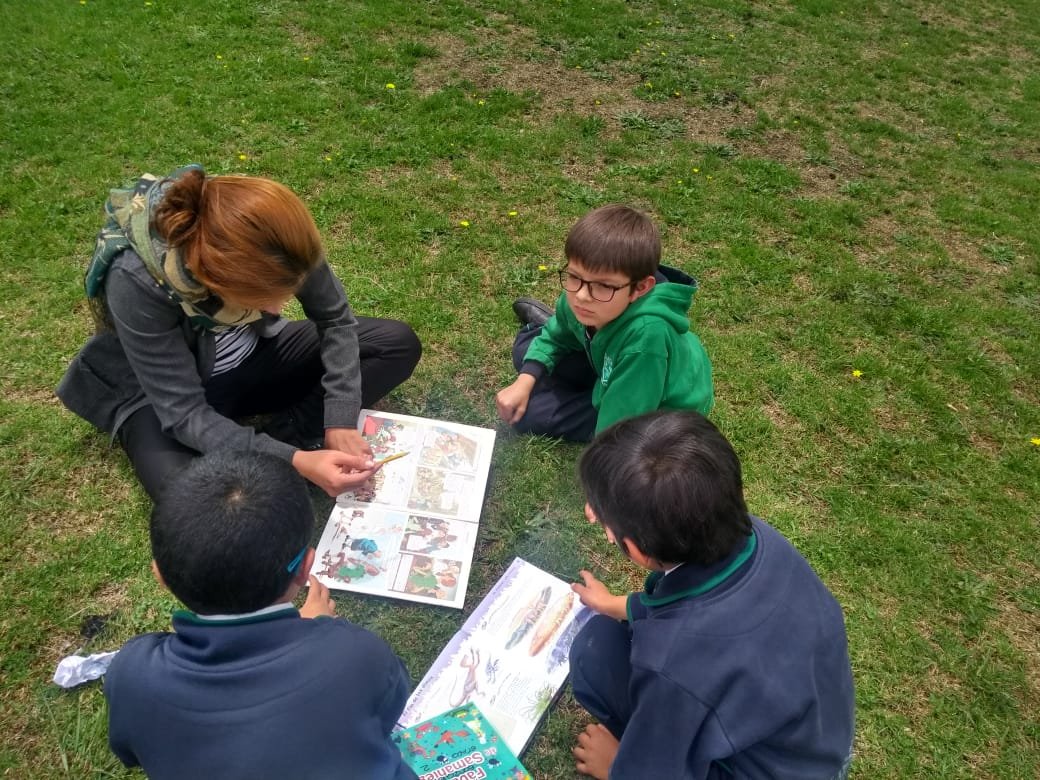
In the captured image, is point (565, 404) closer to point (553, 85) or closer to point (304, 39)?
point (553, 85)

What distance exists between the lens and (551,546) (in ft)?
8.15

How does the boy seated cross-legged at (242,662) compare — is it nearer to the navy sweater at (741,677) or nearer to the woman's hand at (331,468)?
the navy sweater at (741,677)

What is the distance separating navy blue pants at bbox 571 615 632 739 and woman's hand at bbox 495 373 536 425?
98cm

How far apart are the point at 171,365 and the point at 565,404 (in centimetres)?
148

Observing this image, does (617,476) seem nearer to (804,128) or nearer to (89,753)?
(89,753)

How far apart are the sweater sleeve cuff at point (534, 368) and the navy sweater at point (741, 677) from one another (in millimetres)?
1366

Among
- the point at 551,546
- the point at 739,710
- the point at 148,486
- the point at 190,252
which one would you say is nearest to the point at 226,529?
the point at 190,252

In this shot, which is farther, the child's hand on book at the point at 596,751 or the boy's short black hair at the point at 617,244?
the boy's short black hair at the point at 617,244

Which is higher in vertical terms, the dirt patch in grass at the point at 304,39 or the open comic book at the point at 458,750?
the dirt patch in grass at the point at 304,39

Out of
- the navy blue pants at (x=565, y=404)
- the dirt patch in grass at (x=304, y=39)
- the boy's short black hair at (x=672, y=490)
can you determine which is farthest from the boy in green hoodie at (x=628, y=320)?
the dirt patch in grass at (x=304, y=39)

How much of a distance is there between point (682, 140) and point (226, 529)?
15.3 feet

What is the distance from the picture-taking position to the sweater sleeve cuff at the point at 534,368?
2764 mm

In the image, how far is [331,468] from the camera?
2.22 m

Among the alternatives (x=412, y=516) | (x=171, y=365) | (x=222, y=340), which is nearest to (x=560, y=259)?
(x=412, y=516)
